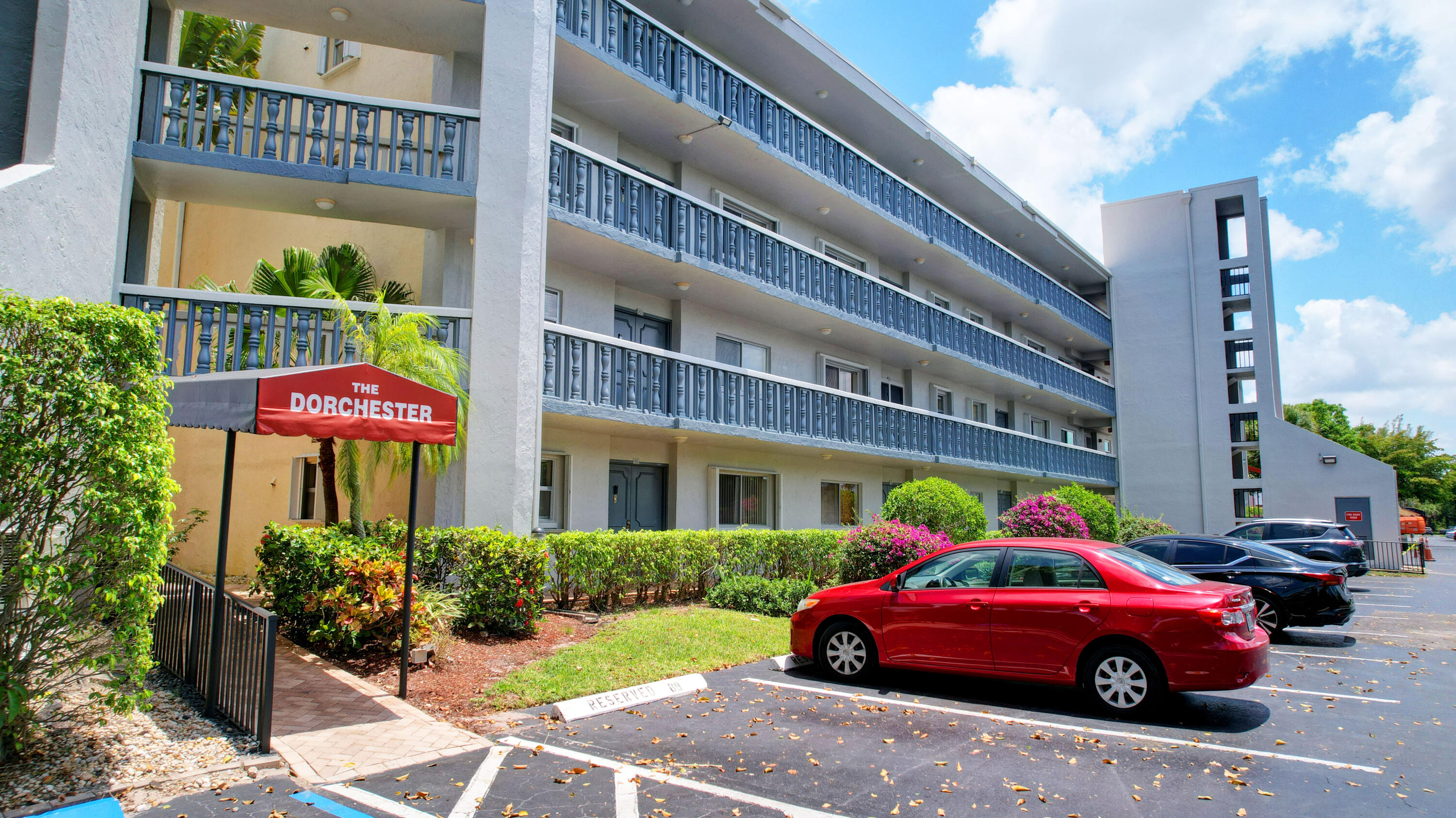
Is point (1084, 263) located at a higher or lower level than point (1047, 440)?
higher

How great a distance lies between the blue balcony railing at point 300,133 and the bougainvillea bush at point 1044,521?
13.9 m

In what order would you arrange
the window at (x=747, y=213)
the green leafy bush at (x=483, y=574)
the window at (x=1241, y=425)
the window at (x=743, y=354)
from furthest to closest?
the window at (x=1241, y=425) → the window at (x=747, y=213) → the window at (x=743, y=354) → the green leafy bush at (x=483, y=574)

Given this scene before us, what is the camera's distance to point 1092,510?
21.3 meters

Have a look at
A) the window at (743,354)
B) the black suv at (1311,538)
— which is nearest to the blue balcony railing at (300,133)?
the window at (743,354)

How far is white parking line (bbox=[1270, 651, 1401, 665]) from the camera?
34.7 feet

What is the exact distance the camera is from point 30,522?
189 inches

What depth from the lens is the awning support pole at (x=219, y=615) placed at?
20.6 ft

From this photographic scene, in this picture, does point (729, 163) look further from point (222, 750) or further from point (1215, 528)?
point (1215, 528)

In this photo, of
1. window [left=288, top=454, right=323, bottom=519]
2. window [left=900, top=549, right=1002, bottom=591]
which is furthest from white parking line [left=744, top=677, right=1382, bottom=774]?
window [left=288, top=454, right=323, bottom=519]

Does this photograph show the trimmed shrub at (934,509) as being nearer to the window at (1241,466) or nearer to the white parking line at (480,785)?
the white parking line at (480,785)

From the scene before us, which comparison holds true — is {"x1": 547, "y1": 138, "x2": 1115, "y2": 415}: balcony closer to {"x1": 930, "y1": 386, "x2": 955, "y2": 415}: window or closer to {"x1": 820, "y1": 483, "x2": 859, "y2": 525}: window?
{"x1": 930, "y1": 386, "x2": 955, "y2": 415}: window

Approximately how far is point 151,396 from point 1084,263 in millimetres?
32649

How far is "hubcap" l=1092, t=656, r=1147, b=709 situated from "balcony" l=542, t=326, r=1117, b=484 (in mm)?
7680

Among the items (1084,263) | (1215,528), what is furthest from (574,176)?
(1215,528)
